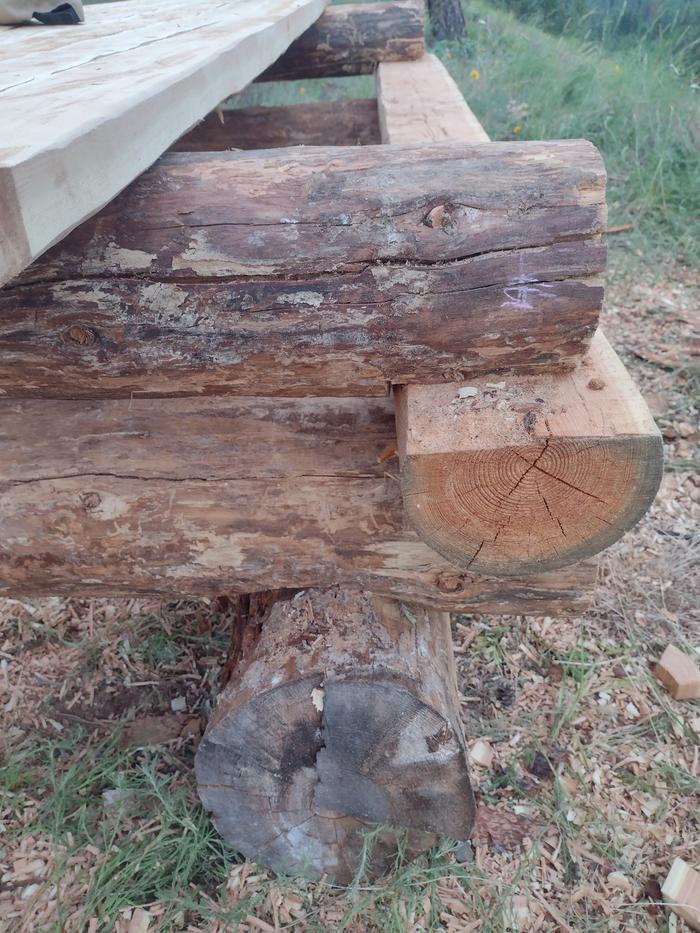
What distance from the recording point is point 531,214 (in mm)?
1396

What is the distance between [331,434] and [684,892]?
1416 millimetres

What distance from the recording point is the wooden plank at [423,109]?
2625 mm

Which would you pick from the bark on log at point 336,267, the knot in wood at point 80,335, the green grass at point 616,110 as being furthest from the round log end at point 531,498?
the green grass at point 616,110

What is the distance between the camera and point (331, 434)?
1.81 m

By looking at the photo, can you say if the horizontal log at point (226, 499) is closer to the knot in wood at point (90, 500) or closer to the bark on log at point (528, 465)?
the knot in wood at point (90, 500)

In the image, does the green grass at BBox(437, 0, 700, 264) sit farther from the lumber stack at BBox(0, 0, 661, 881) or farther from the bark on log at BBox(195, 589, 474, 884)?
the bark on log at BBox(195, 589, 474, 884)

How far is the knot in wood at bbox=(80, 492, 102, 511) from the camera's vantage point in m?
1.79

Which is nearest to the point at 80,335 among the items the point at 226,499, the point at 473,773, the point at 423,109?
the point at 226,499

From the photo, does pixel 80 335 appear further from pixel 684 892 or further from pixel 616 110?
pixel 616 110

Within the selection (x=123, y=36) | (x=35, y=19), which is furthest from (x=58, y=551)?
(x=35, y=19)

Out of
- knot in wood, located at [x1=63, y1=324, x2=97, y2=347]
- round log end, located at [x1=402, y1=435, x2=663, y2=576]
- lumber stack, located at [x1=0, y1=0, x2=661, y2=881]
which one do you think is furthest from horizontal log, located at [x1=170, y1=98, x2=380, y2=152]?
round log end, located at [x1=402, y1=435, x2=663, y2=576]

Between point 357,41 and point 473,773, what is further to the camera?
point 357,41

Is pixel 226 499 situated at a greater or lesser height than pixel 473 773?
greater

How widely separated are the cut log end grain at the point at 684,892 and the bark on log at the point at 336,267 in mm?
1364
